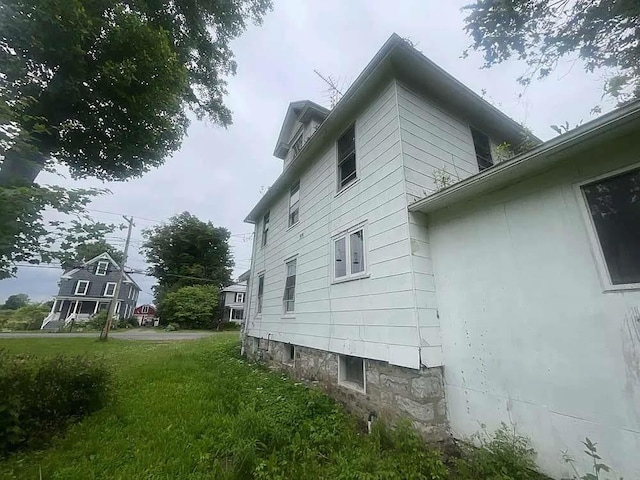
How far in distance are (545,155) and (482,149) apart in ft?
13.4

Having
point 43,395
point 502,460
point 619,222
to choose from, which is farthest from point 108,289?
point 619,222

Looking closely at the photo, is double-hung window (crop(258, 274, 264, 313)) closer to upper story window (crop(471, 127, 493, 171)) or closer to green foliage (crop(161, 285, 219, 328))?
upper story window (crop(471, 127, 493, 171))

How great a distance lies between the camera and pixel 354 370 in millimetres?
5102

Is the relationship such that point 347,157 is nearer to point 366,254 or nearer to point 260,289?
point 366,254

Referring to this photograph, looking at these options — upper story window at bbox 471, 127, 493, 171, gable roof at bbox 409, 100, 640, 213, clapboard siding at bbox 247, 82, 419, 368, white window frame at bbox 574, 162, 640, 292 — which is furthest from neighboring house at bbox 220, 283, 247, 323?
white window frame at bbox 574, 162, 640, 292

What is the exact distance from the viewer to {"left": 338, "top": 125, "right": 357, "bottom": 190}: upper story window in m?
6.04

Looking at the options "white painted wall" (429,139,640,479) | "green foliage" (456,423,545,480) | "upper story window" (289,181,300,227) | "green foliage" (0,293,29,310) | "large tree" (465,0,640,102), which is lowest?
"green foliage" (456,423,545,480)

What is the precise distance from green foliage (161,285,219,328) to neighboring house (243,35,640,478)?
27.1 meters

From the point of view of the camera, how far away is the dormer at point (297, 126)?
29.9 feet

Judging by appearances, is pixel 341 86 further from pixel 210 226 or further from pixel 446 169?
pixel 210 226

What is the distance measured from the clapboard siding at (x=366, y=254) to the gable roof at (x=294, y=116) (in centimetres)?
259

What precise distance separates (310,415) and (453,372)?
2520 millimetres

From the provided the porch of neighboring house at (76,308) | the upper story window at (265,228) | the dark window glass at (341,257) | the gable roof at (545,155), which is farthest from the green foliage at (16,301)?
the gable roof at (545,155)

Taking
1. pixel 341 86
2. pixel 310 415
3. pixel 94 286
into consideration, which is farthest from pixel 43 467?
pixel 94 286
